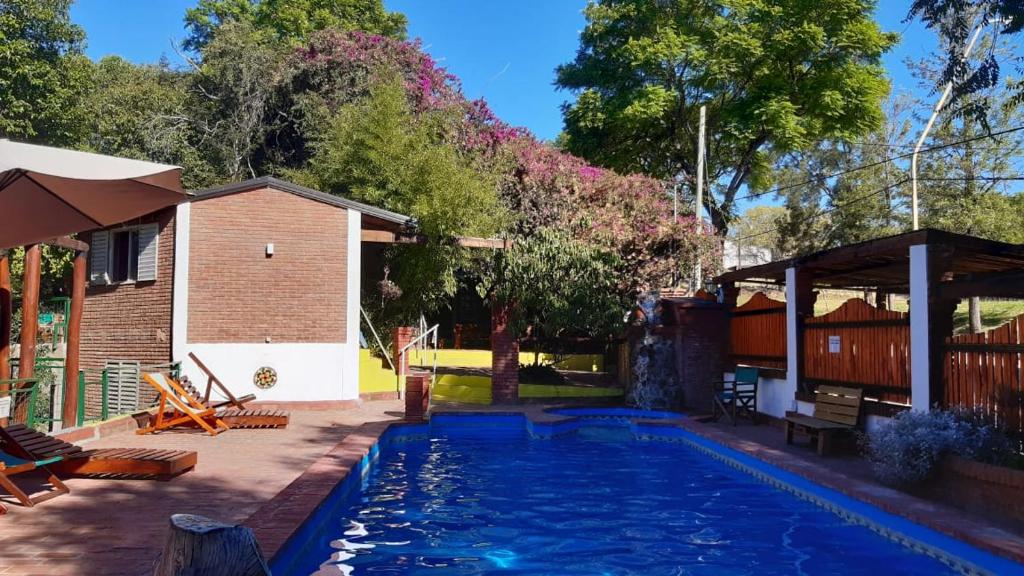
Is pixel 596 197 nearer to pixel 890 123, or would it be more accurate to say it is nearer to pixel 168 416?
pixel 168 416

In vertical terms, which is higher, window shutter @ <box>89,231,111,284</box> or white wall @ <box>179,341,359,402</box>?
window shutter @ <box>89,231,111,284</box>

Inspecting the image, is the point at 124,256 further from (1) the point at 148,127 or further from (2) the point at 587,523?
(2) the point at 587,523

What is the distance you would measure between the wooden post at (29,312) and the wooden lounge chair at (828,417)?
33.5 ft

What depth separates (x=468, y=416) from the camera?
43.1ft

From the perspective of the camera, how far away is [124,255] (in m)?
15.2

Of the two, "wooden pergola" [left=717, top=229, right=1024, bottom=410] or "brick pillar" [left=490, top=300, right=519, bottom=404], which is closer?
"wooden pergola" [left=717, top=229, right=1024, bottom=410]

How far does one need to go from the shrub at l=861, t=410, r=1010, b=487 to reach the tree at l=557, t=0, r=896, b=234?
1666cm

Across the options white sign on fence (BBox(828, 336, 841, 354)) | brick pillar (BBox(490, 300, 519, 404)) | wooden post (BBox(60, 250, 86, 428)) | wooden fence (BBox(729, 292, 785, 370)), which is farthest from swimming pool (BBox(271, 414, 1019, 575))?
brick pillar (BBox(490, 300, 519, 404))

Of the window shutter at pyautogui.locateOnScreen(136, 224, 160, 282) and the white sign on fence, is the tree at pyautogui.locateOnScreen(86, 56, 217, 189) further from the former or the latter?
the white sign on fence

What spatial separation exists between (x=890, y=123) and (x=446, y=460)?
3009cm

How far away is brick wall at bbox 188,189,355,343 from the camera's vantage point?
45.0ft

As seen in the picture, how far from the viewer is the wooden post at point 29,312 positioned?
8977mm

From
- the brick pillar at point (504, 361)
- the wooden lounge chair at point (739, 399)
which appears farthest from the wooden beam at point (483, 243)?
the wooden lounge chair at point (739, 399)

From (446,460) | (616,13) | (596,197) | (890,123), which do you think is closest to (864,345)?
(446,460)
